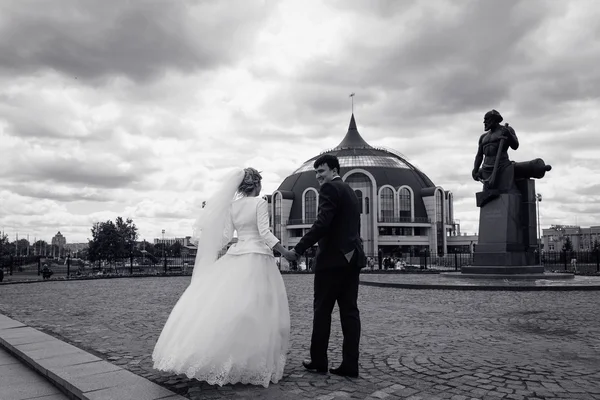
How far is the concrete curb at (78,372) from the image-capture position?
406cm

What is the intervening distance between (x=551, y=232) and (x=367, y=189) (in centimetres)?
11487

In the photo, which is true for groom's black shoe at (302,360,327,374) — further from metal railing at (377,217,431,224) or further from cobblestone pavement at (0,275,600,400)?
metal railing at (377,217,431,224)

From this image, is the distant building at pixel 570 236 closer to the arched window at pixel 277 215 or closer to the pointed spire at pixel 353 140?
the pointed spire at pixel 353 140

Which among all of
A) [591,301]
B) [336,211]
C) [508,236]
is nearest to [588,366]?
[336,211]

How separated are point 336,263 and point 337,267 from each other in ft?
0.13

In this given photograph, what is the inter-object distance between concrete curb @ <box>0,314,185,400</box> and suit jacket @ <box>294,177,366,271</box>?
5.94 feet

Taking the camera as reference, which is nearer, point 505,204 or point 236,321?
point 236,321

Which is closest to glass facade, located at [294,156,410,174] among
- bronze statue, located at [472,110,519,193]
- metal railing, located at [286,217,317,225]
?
metal railing, located at [286,217,317,225]

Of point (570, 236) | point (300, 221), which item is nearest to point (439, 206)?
point (300, 221)

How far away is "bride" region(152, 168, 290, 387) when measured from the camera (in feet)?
14.0

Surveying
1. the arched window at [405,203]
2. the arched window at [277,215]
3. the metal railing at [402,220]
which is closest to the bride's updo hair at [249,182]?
the metal railing at [402,220]

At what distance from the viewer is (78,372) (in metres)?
4.79

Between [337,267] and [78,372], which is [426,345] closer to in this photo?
[337,267]

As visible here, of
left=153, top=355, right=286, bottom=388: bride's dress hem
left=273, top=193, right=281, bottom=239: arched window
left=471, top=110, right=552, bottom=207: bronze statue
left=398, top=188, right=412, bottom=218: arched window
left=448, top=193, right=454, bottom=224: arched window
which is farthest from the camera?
Result: left=448, top=193, right=454, bottom=224: arched window
